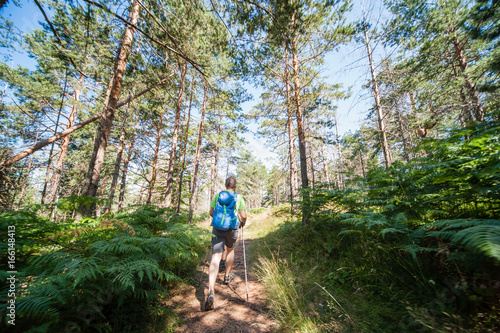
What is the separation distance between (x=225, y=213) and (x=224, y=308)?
5.10 ft

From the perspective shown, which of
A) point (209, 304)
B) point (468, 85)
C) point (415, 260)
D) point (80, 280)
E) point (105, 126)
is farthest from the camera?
point (468, 85)

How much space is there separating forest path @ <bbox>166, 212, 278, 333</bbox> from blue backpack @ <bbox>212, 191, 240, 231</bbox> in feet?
4.15

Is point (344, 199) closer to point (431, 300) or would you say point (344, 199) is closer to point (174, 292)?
point (431, 300)

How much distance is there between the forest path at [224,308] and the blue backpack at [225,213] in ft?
4.15

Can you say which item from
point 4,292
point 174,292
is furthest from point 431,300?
point 4,292

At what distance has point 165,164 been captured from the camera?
47.2 feet

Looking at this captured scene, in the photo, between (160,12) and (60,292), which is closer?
(60,292)

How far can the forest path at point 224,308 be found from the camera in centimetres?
238

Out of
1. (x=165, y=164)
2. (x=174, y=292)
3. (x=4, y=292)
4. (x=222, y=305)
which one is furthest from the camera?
(x=165, y=164)

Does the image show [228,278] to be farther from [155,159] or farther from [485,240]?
[155,159]

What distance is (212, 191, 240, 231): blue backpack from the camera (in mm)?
3234

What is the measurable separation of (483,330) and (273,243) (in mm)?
4082

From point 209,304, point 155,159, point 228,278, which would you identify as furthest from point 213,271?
point 155,159

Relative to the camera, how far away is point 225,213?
3.30 meters
